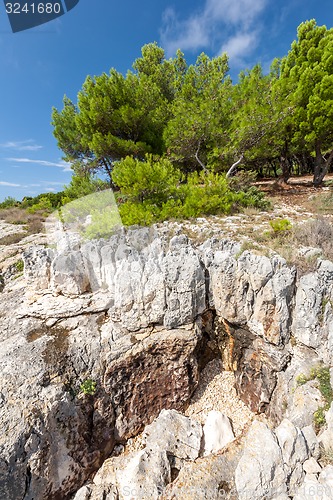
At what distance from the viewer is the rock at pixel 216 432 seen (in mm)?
4637

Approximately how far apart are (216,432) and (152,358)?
2151mm

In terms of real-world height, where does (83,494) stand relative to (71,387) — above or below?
below

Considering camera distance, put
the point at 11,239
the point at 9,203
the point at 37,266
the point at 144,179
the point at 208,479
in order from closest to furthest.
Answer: the point at 208,479 → the point at 37,266 → the point at 144,179 → the point at 11,239 → the point at 9,203

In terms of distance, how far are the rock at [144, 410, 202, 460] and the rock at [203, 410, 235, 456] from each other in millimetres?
234

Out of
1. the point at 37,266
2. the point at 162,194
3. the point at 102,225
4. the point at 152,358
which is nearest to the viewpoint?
the point at 152,358

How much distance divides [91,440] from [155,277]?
3.96 meters

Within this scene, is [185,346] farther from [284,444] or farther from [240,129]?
[240,129]

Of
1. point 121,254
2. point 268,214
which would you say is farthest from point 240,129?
point 121,254

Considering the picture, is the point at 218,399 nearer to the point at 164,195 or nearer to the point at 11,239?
the point at 164,195

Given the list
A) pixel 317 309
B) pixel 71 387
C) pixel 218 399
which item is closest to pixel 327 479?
pixel 317 309

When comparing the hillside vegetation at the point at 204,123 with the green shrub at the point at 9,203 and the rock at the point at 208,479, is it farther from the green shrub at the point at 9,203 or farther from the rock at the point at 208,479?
the green shrub at the point at 9,203

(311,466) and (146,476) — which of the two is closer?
(311,466)

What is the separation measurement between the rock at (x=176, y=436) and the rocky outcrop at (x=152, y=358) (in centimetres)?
3

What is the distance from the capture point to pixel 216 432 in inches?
189
